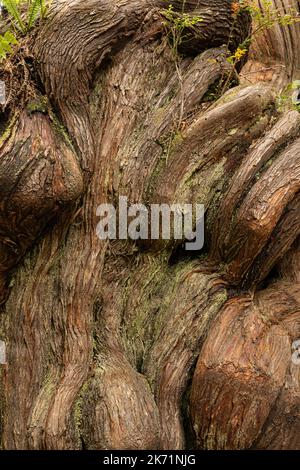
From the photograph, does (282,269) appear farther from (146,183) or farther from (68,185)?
(68,185)

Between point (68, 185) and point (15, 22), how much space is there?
4.46ft

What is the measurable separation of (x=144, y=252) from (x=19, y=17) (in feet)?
6.52

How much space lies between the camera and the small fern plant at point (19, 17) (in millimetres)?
4531

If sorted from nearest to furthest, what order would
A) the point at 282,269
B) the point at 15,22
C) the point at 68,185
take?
the point at 68,185 → the point at 15,22 → the point at 282,269

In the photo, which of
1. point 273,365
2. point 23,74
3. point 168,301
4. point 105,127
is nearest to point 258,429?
point 273,365

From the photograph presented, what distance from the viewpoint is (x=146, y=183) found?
4973 mm

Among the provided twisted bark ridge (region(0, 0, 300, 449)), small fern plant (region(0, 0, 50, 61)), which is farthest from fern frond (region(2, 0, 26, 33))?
twisted bark ridge (region(0, 0, 300, 449))

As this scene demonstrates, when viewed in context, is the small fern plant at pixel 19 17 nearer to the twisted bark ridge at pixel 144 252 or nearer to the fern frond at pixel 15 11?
the fern frond at pixel 15 11

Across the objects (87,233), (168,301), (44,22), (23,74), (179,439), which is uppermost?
(44,22)

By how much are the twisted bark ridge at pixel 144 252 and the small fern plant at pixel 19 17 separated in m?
0.12

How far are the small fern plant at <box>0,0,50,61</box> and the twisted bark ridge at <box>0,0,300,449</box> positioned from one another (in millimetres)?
119

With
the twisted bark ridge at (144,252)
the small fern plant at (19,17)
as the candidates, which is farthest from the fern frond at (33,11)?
the twisted bark ridge at (144,252)

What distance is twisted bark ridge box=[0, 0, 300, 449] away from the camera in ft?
14.6

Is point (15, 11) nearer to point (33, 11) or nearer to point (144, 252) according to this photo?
point (33, 11)
